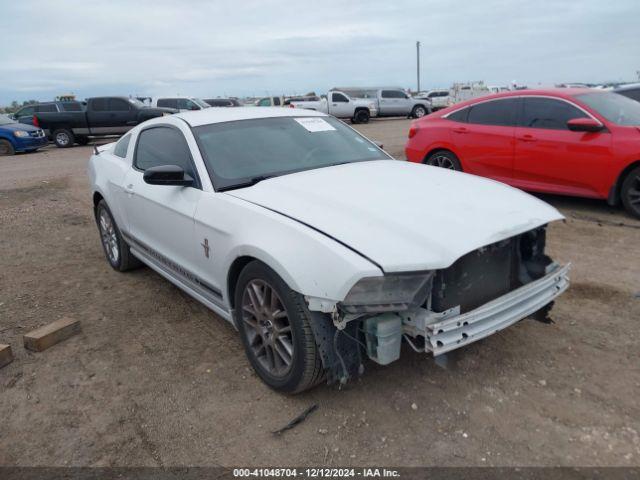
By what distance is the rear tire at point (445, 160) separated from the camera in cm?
756

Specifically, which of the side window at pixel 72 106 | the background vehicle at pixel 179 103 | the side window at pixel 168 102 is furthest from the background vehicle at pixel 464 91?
the side window at pixel 72 106

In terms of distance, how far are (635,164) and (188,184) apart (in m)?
5.19

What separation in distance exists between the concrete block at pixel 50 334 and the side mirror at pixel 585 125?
5.77 m

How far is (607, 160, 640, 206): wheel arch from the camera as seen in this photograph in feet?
19.5

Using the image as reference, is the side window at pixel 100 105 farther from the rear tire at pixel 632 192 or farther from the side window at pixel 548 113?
the rear tire at pixel 632 192

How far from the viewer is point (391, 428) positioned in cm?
268

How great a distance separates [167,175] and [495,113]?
529 cm

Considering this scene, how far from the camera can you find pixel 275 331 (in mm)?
2910

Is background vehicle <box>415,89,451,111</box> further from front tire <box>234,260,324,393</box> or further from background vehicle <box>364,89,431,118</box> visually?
front tire <box>234,260,324,393</box>

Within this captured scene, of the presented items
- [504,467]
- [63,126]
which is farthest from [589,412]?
[63,126]

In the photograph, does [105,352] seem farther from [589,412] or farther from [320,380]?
[589,412]

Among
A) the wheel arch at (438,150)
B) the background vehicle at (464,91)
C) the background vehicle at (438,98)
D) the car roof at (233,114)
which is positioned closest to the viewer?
the car roof at (233,114)

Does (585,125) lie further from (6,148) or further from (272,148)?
(6,148)

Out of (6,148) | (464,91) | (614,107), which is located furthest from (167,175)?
(464,91)
